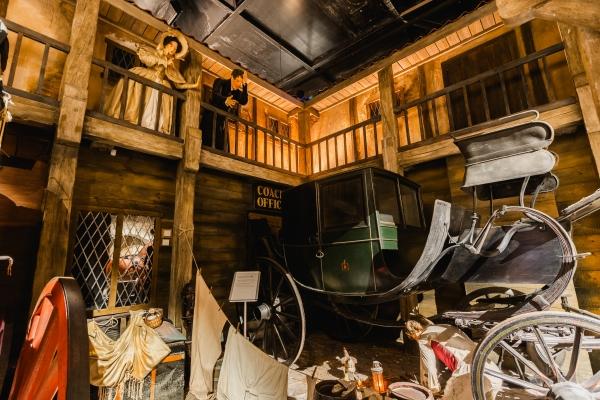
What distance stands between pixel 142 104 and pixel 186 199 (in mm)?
1804

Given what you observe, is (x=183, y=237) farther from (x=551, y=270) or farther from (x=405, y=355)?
(x=551, y=270)

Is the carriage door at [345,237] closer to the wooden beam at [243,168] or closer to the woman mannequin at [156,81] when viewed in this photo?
the wooden beam at [243,168]

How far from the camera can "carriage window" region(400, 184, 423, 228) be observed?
14.5ft

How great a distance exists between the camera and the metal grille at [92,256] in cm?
408

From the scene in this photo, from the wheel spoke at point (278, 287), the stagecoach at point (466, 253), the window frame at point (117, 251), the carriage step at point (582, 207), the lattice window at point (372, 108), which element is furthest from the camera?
the lattice window at point (372, 108)

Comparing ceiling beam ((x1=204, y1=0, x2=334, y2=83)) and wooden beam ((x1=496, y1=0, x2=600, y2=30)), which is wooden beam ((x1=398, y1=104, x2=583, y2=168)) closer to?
wooden beam ((x1=496, y1=0, x2=600, y2=30))

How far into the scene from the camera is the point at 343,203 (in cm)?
408

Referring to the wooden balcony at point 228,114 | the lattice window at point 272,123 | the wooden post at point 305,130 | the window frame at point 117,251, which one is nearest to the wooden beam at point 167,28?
the wooden post at point 305,130

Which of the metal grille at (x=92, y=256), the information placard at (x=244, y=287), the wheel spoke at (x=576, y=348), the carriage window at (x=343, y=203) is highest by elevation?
the carriage window at (x=343, y=203)

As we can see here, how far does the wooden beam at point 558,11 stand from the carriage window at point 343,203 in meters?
2.48

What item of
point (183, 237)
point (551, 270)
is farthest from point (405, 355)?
point (183, 237)

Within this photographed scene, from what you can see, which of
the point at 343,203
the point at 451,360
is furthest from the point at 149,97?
the point at 451,360

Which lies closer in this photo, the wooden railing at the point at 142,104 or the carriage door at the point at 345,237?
the carriage door at the point at 345,237

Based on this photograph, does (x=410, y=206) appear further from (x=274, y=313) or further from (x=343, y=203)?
(x=274, y=313)
